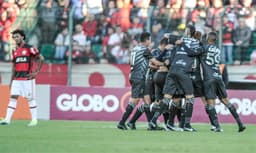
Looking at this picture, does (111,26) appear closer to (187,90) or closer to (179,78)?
(179,78)

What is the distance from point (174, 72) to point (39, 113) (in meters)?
6.99

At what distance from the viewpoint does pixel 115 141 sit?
1384 centimetres

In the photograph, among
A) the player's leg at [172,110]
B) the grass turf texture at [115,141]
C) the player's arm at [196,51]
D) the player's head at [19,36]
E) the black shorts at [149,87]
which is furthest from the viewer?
the player's head at [19,36]

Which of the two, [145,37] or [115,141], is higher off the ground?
[145,37]

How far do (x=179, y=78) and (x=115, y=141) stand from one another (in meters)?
3.58

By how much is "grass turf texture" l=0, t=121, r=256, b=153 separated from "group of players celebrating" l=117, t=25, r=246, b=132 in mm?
882

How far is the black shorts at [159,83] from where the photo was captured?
17911mm

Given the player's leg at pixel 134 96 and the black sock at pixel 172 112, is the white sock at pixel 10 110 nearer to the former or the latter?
the player's leg at pixel 134 96

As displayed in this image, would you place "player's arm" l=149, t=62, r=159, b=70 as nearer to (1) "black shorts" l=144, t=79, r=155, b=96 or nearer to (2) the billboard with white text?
(1) "black shorts" l=144, t=79, r=155, b=96

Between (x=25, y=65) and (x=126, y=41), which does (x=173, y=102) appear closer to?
(x=25, y=65)

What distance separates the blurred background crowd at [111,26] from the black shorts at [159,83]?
5.55 meters

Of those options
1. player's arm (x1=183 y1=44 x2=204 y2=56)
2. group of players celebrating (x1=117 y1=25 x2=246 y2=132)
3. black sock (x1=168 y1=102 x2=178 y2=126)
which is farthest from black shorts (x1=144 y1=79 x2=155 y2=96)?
player's arm (x1=183 y1=44 x2=204 y2=56)

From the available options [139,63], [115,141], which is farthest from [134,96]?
[115,141]

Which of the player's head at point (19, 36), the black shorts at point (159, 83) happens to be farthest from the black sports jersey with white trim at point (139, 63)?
the player's head at point (19, 36)
